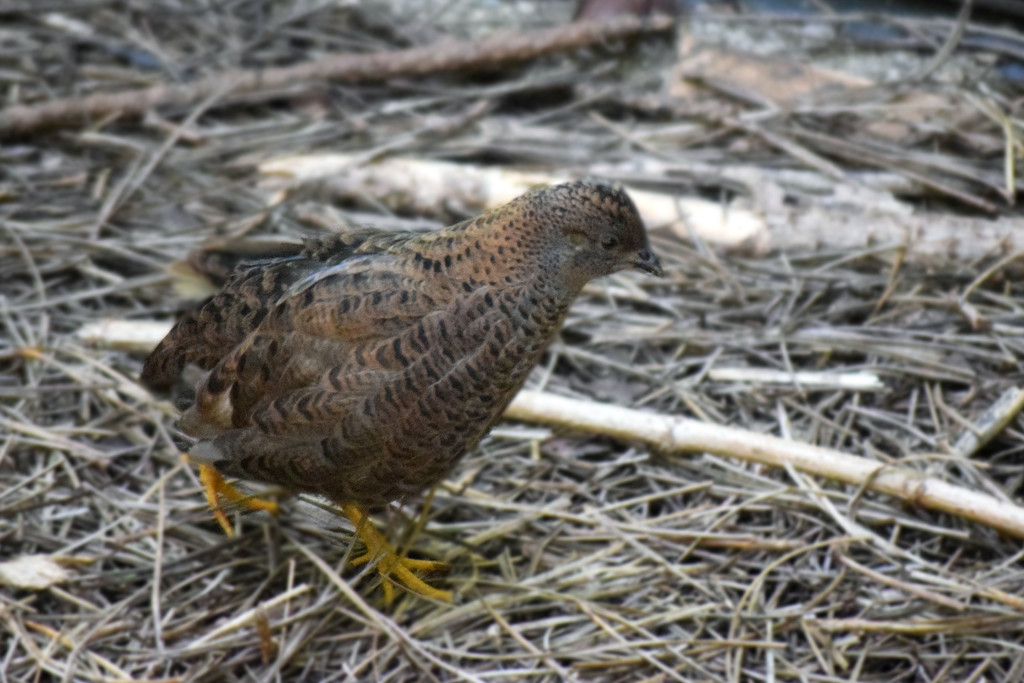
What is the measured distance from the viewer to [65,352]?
368 cm

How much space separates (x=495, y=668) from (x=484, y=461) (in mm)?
761

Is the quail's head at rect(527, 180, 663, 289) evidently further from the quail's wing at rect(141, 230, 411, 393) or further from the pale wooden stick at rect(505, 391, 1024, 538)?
the pale wooden stick at rect(505, 391, 1024, 538)

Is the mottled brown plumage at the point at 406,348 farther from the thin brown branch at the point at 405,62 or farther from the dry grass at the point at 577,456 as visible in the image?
the thin brown branch at the point at 405,62

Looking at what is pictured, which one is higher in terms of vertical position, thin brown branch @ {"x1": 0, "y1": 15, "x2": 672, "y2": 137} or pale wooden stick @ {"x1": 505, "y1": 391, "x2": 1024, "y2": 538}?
thin brown branch @ {"x1": 0, "y1": 15, "x2": 672, "y2": 137}

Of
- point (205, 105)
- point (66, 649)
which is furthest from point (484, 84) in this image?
point (66, 649)

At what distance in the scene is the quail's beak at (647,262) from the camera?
254 centimetres

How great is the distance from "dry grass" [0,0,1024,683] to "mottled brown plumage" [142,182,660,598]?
7.2 inches

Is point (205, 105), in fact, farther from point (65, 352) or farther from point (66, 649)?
point (66, 649)

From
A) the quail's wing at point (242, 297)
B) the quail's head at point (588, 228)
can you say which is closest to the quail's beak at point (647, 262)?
the quail's head at point (588, 228)

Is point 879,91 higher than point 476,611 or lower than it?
higher

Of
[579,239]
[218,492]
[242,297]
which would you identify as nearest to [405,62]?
[242,297]

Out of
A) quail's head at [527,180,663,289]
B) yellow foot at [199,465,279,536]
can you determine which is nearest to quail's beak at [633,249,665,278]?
quail's head at [527,180,663,289]

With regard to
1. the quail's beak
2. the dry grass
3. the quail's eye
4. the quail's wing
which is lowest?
the dry grass

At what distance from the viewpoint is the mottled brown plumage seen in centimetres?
241
